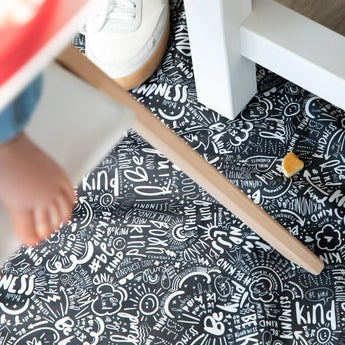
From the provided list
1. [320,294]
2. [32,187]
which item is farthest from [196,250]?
[32,187]

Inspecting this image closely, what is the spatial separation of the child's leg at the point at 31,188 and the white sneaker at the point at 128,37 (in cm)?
64

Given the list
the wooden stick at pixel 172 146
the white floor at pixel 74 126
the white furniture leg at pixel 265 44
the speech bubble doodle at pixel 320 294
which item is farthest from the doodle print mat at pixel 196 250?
the white floor at pixel 74 126

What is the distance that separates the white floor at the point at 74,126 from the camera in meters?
0.63

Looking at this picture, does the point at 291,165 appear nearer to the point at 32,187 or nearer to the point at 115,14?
the point at 115,14

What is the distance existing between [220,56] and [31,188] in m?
0.57

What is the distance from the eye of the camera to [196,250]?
114 centimetres

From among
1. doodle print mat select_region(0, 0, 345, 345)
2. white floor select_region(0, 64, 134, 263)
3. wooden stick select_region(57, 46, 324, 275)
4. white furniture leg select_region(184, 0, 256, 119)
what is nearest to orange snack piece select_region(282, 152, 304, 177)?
doodle print mat select_region(0, 0, 345, 345)

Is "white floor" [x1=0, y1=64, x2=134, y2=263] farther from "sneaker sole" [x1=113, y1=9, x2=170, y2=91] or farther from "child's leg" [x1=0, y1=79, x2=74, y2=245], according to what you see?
"sneaker sole" [x1=113, y1=9, x2=170, y2=91]

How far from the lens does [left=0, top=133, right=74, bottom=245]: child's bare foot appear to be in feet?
2.01

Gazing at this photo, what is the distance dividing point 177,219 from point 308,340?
283mm

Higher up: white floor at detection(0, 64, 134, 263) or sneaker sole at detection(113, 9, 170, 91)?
sneaker sole at detection(113, 9, 170, 91)

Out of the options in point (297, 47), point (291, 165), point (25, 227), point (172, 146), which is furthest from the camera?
point (291, 165)

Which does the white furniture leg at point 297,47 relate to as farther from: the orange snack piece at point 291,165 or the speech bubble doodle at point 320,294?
the speech bubble doodle at point 320,294

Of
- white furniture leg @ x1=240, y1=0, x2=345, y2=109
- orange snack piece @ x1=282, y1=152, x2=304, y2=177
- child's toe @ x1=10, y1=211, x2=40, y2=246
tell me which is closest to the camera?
child's toe @ x1=10, y1=211, x2=40, y2=246
